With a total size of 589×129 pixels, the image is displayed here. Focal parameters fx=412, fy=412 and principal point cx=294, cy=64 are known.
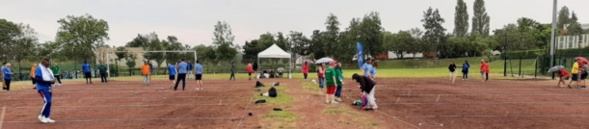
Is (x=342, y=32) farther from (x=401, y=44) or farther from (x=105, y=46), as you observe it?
(x=105, y=46)

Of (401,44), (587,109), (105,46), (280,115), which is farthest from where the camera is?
(401,44)

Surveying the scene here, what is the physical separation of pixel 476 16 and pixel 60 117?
104349 mm

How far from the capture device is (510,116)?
9.55 metres

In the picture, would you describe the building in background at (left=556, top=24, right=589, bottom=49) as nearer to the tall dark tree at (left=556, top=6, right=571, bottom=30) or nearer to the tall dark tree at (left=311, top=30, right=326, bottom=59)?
the tall dark tree at (left=311, top=30, right=326, bottom=59)

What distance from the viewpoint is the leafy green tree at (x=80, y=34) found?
59.1 metres

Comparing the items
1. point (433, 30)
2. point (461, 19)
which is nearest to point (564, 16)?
point (461, 19)

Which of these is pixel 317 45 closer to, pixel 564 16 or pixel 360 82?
pixel 564 16

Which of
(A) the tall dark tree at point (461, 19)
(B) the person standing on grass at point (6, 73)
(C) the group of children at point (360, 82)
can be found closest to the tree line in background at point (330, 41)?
(A) the tall dark tree at point (461, 19)

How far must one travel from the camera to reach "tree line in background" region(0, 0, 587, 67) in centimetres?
5866

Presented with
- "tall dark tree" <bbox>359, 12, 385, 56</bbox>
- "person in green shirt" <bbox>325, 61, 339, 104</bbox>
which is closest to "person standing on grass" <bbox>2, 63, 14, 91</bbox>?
"person in green shirt" <bbox>325, 61, 339, 104</bbox>

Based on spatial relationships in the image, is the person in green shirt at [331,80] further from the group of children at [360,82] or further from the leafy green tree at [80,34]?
the leafy green tree at [80,34]

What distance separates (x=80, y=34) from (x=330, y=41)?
42.5 meters

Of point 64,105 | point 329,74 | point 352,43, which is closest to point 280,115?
point 329,74

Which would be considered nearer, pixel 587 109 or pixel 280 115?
pixel 280 115
